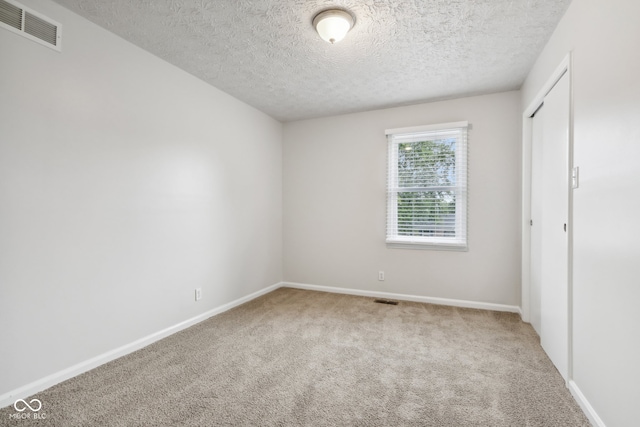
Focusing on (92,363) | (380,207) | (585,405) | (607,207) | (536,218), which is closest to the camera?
(607,207)

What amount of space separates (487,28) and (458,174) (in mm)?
1769

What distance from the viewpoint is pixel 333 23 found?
208cm

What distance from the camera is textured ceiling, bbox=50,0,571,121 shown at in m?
2.05

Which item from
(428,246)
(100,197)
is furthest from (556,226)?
(100,197)

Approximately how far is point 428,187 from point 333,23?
96.1 inches

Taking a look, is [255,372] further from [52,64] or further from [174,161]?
[52,64]

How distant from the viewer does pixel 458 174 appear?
3.70 m

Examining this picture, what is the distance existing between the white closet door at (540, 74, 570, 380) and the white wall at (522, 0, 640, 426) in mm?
169

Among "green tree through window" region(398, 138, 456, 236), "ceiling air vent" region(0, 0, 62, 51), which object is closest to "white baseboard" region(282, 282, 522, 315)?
"green tree through window" region(398, 138, 456, 236)

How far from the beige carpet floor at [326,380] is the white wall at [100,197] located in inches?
14.1

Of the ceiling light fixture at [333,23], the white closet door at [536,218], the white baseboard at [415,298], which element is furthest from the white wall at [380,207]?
the ceiling light fixture at [333,23]

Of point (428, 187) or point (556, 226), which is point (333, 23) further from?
point (428, 187)
